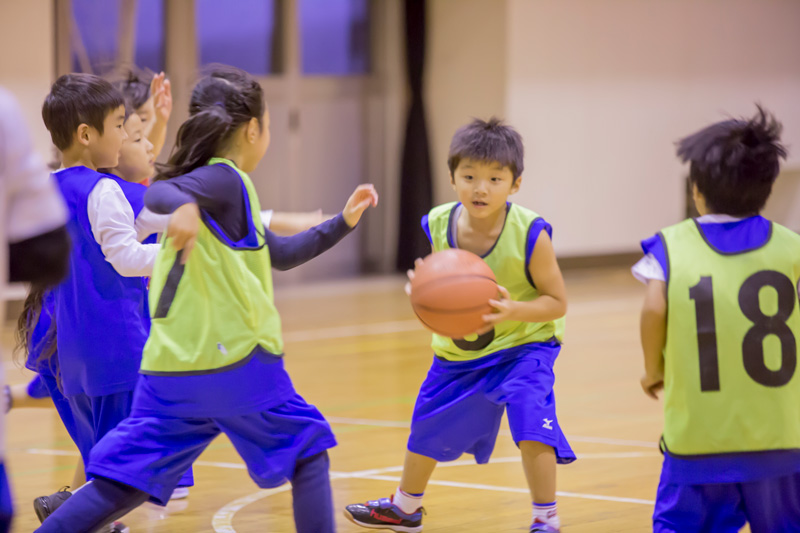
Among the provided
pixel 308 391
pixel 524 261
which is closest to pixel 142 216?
pixel 524 261

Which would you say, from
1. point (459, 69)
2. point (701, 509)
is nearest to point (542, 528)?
point (701, 509)

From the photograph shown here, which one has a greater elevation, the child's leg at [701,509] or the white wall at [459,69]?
the white wall at [459,69]

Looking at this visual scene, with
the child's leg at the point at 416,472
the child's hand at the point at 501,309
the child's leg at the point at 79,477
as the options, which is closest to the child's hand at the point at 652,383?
the child's hand at the point at 501,309

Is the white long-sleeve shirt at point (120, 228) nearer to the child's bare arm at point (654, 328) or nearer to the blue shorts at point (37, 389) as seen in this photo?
the blue shorts at point (37, 389)

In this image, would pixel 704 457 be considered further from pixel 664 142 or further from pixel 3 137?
pixel 664 142

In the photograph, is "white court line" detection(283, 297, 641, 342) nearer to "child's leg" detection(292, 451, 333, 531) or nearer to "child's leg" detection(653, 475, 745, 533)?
"child's leg" detection(292, 451, 333, 531)

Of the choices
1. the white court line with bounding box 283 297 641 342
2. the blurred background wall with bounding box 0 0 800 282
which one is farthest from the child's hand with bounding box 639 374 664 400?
the blurred background wall with bounding box 0 0 800 282

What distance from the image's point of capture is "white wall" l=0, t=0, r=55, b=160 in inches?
337

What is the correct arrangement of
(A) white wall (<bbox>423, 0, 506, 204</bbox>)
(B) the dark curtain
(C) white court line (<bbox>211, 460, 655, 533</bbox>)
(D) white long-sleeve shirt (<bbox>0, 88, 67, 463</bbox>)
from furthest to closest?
(B) the dark curtain → (A) white wall (<bbox>423, 0, 506, 204</bbox>) → (C) white court line (<bbox>211, 460, 655, 533</bbox>) → (D) white long-sleeve shirt (<bbox>0, 88, 67, 463</bbox>)

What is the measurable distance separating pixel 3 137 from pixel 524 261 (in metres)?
1.81

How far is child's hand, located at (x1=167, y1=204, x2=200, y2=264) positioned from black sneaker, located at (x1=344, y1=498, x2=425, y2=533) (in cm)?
136

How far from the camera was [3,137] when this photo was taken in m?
2.02

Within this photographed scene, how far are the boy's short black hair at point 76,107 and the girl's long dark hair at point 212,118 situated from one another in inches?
19.8

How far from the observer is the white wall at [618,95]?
445 inches
